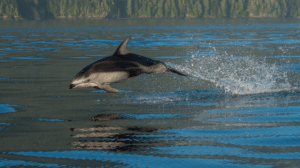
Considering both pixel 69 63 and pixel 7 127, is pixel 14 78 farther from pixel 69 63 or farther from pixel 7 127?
pixel 7 127

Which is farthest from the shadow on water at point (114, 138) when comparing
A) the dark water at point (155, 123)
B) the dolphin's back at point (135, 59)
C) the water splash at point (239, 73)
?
the water splash at point (239, 73)

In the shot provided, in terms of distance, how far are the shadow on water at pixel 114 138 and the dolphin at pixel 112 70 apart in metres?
1.76

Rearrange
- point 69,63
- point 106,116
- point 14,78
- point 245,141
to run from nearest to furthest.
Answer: point 245,141 → point 106,116 → point 14,78 → point 69,63

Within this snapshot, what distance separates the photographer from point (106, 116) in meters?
10.7

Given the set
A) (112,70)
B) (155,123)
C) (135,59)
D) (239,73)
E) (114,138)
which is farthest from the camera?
(239,73)

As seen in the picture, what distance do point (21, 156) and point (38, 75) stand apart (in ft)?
39.8

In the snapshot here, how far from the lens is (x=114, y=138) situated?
854 cm

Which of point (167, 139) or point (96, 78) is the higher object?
point (96, 78)

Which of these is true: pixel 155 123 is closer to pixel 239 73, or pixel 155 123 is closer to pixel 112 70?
pixel 112 70

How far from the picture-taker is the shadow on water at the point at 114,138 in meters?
7.95

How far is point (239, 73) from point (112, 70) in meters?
10.1

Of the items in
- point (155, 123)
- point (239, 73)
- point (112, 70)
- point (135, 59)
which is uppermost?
point (135, 59)

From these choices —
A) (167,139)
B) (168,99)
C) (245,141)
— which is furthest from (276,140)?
(168,99)

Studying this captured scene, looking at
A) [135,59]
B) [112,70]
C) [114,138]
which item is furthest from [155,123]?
[135,59]
